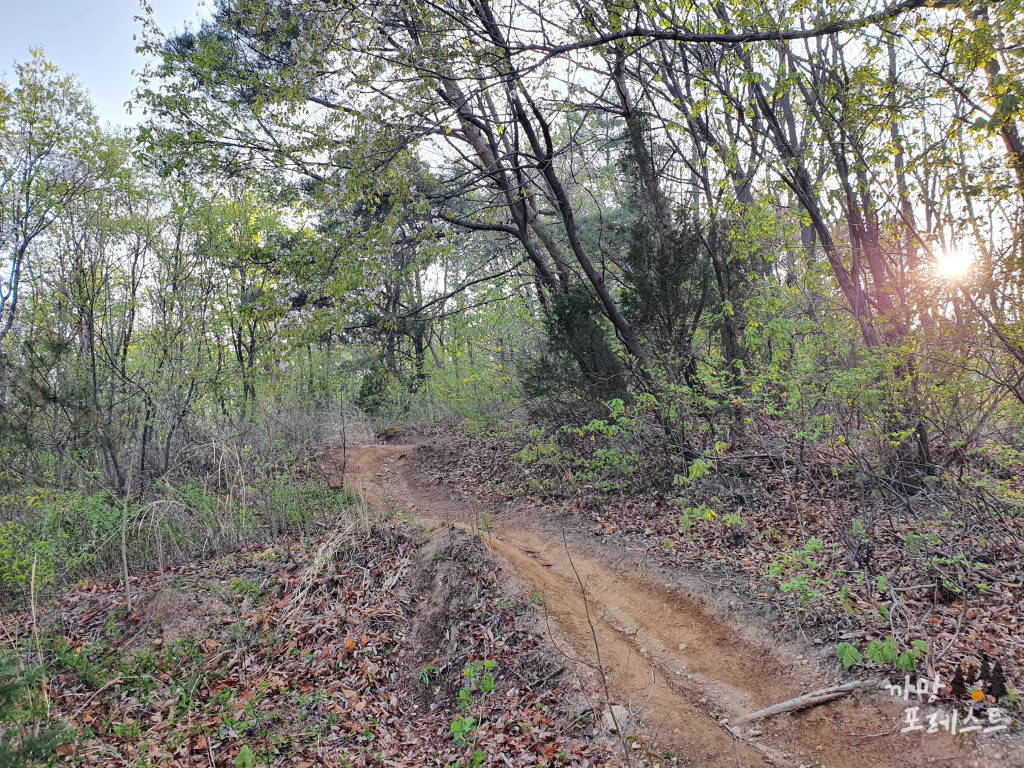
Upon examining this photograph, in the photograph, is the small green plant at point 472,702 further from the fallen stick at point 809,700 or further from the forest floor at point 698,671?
the fallen stick at point 809,700

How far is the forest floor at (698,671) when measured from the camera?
11.3 ft

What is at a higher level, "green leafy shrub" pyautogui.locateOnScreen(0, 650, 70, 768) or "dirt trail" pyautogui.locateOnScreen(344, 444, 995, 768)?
"green leafy shrub" pyautogui.locateOnScreen(0, 650, 70, 768)

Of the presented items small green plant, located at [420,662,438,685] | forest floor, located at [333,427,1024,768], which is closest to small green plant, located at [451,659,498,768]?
small green plant, located at [420,662,438,685]

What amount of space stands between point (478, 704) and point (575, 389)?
19.6 ft

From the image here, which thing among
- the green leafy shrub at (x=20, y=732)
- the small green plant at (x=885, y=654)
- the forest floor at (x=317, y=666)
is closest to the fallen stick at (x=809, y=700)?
the small green plant at (x=885, y=654)

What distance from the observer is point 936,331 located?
5934 mm

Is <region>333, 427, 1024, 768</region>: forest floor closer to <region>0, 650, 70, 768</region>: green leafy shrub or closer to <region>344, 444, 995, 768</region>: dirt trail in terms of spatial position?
<region>344, 444, 995, 768</region>: dirt trail

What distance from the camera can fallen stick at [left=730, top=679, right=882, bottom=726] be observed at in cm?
388

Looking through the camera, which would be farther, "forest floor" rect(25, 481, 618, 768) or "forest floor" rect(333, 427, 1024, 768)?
"forest floor" rect(25, 481, 618, 768)

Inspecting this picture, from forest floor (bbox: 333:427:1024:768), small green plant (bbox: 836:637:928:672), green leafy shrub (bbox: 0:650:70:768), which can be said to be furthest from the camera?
small green plant (bbox: 836:637:928:672)

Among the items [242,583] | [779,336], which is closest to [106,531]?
[242,583]

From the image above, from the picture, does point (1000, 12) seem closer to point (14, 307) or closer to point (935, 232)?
point (935, 232)

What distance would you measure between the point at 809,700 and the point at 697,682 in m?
0.82

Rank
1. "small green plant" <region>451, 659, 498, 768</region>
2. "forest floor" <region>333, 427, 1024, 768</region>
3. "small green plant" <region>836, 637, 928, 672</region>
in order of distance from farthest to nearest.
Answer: "small green plant" <region>451, 659, 498, 768</region>, "small green plant" <region>836, 637, 928, 672</region>, "forest floor" <region>333, 427, 1024, 768</region>
